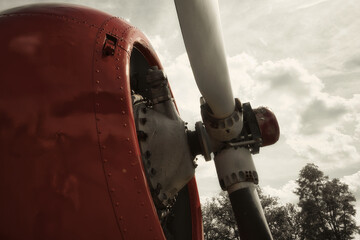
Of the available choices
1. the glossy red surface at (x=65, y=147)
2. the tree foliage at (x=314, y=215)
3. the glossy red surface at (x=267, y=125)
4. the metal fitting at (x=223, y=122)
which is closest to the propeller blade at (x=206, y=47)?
the metal fitting at (x=223, y=122)

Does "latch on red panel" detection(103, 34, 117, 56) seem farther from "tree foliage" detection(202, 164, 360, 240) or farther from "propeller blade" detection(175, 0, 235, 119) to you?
"tree foliage" detection(202, 164, 360, 240)

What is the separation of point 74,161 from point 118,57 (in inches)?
51.1

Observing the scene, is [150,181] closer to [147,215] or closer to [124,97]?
[147,215]

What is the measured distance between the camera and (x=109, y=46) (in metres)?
3.07

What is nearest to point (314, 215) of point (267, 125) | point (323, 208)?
point (323, 208)

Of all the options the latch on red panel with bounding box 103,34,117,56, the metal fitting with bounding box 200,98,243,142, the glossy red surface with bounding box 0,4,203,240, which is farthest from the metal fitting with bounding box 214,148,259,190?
the latch on red panel with bounding box 103,34,117,56

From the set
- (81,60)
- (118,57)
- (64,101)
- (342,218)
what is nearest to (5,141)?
(64,101)

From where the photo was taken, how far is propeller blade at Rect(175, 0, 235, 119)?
2.32m

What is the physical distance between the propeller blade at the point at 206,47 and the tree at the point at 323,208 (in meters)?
56.8

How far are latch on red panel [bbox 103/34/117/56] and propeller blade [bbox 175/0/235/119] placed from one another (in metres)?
0.98

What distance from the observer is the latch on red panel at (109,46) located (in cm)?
303

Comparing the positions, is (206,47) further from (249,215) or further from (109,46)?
(249,215)

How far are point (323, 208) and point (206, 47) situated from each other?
5870cm

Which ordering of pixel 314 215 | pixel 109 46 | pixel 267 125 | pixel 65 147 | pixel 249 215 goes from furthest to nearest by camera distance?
1. pixel 314 215
2. pixel 267 125
3. pixel 249 215
4. pixel 109 46
5. pixel 65 147
